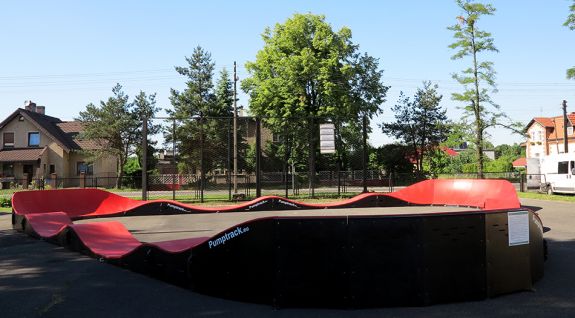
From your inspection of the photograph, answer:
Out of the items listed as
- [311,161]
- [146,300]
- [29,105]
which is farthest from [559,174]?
[29,105]

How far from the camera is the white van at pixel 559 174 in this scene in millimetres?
24719

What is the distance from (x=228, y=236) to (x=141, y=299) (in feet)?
4.72

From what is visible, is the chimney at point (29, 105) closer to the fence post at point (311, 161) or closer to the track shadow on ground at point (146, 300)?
the fence post at point (311, 161)

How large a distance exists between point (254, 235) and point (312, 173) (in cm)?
1920

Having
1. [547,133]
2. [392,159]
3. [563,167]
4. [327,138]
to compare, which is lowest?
[563,167]

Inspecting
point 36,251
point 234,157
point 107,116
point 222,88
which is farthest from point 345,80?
point 36,251

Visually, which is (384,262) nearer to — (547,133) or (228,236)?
(228,236)

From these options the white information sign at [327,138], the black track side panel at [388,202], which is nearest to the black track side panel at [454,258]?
the black track side panel at [388,202]

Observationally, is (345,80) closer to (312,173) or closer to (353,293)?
(312,173)

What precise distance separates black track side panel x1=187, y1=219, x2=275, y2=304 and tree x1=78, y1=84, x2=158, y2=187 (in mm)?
38050

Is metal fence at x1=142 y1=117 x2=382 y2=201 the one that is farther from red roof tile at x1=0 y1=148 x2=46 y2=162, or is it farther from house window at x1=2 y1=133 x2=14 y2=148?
house window at x1=2 y1=133 x2=14 y2=148

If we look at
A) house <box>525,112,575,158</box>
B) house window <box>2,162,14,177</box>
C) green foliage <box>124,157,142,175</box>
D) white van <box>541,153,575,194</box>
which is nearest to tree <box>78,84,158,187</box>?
green foliage <box>124,157,142,175</box>

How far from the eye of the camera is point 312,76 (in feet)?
123

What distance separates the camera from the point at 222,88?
151 feet
